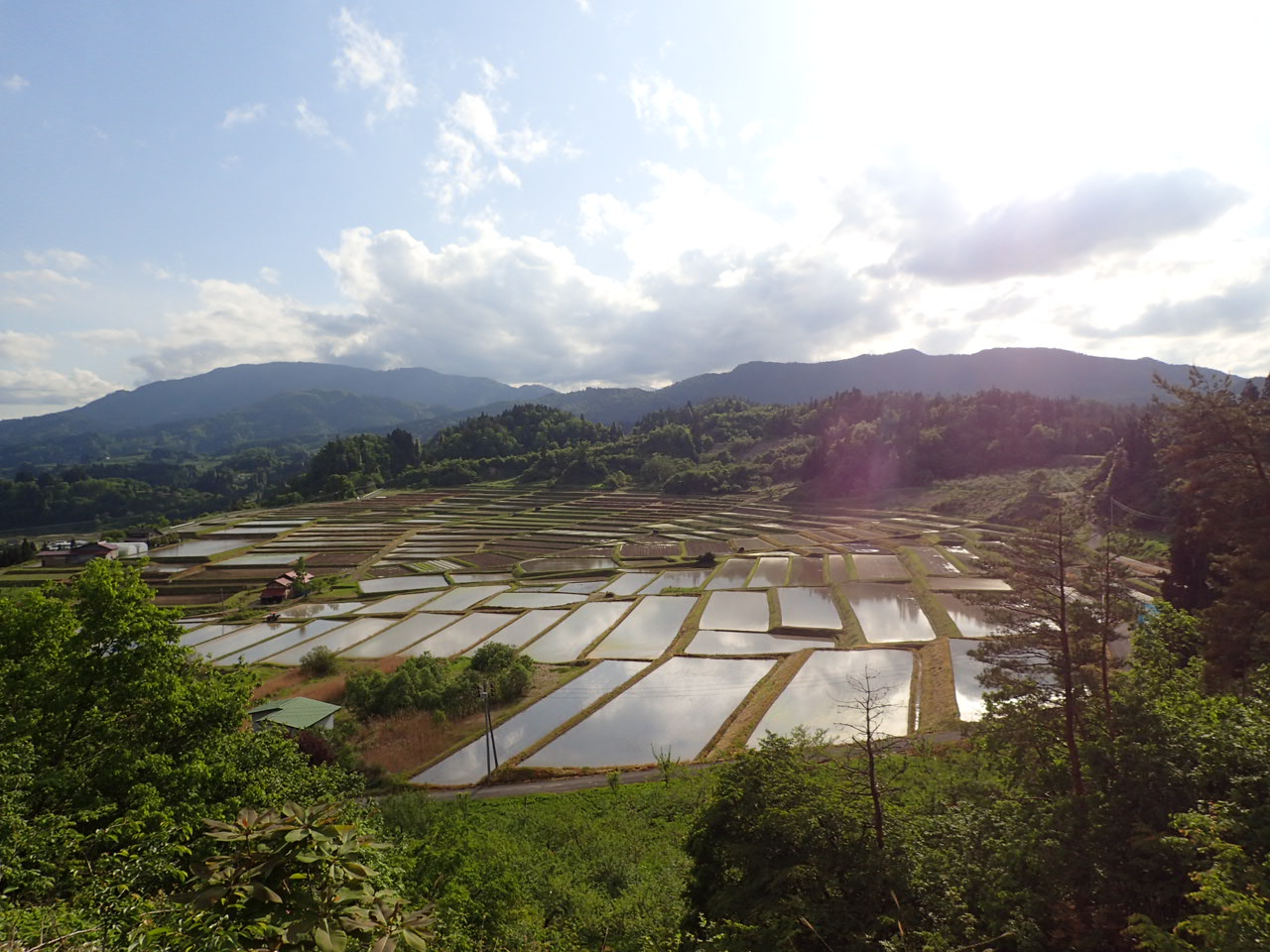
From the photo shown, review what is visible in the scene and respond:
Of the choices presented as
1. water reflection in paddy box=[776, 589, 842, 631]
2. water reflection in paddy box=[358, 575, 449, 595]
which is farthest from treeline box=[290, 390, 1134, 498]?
water reflection in paddy box=[358, 575, 449, 595]

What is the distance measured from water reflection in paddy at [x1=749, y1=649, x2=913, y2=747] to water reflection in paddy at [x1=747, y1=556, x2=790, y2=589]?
14582 mm

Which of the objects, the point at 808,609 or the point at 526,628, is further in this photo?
the point at 808,609

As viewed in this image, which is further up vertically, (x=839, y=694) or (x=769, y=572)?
(x=769, y=572)

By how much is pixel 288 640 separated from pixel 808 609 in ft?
118

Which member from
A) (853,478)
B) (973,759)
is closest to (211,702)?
(973,759)

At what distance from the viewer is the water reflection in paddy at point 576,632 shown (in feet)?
110

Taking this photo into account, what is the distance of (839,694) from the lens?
26453 mm

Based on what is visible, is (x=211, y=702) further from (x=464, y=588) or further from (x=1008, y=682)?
A: (x=464, y=588)

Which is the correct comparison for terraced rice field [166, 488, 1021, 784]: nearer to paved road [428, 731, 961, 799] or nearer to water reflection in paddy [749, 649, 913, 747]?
water reflection in paddy [749, 649, 913, 747]

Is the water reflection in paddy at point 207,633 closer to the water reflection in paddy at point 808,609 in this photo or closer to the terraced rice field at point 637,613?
the terraced rice field at point 637,613

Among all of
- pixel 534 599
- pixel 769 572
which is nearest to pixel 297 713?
pixel 534 599

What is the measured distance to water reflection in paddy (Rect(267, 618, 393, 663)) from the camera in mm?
35219

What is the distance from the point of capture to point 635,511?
86562 mm

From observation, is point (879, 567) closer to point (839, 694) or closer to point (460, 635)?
point (839, 694)
